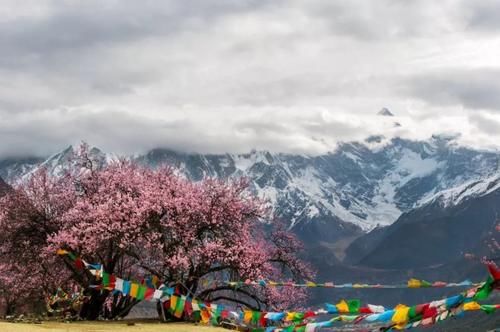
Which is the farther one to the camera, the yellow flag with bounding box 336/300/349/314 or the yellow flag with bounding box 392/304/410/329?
the yellow flag with bounding box 336/300/349/314

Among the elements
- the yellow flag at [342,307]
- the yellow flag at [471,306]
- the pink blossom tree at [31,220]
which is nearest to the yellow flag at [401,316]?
the yellow flag at [471,306]

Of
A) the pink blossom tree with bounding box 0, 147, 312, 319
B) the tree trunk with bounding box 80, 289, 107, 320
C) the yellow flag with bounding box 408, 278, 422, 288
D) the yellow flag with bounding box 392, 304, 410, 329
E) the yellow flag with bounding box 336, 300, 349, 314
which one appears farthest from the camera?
the tree trunk with bounding box 80, 289, 107, 320

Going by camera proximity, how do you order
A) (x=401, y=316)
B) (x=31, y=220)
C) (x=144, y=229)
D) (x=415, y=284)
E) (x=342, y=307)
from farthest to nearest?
(x=31, y=220), (x=144, y=229), (x=342, y=307), (x=415, y=284), (x=401, y=316)

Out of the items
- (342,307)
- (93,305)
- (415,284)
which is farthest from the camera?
(93,305)

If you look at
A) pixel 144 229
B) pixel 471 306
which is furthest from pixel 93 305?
pixel 471 306

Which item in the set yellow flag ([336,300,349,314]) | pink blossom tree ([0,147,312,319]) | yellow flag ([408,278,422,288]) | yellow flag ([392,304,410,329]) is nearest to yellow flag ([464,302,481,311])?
yellow flag ([392,304,410,329])

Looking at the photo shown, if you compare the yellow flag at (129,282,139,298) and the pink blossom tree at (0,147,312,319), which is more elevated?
the pink blossom tree at (0,147,312,319)

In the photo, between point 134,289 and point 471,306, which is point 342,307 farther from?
point 134,289

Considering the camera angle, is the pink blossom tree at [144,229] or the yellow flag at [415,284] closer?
the yellow flag at [415,284]

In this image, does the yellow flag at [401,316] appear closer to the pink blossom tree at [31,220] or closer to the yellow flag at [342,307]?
the yellow flag at [342,307]

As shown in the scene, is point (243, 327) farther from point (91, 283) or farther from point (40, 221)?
point (40, 221)

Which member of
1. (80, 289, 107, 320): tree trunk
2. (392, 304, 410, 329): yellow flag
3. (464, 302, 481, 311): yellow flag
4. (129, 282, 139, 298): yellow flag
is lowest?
(80, 289, 107, 320): tree trunk

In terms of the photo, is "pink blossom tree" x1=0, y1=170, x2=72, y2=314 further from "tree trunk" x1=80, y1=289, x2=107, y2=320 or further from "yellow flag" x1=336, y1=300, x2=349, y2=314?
"yellow flag" x1=336, y1=300, x2=349, y2=314

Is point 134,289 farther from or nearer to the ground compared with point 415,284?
nearer to the ground
